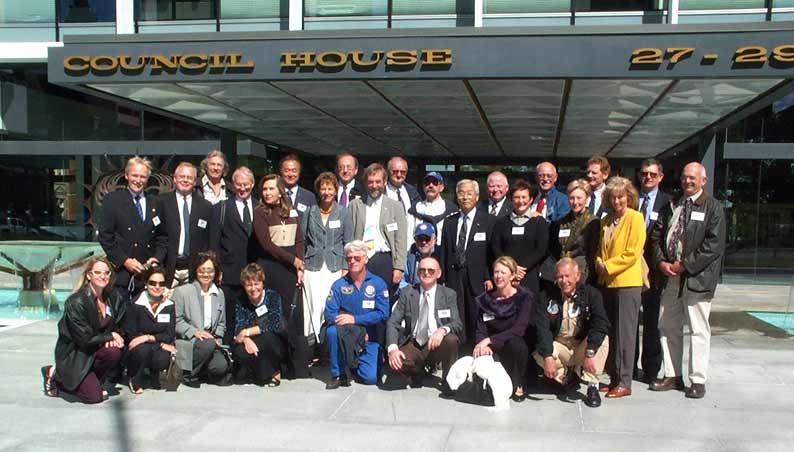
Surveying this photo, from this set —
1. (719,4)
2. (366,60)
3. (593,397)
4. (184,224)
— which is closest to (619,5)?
(719,4)

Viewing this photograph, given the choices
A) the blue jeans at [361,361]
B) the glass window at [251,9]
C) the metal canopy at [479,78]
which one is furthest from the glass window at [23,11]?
the blue jeans at [361,361]

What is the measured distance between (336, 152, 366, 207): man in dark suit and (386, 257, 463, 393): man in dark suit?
1.27 metres

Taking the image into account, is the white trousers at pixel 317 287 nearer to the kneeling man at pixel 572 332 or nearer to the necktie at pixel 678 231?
the kneeling man at pixel 572 332

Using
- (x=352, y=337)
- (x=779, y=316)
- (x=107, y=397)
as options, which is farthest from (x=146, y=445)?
(x=779, y=316)

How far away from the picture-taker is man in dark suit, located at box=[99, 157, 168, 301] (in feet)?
19.0

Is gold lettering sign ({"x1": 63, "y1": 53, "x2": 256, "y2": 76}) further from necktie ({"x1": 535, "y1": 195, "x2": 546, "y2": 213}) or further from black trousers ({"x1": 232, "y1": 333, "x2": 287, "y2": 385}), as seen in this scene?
necktie ({"x1": 535, "y1": 195, "x2": 546, "y2": 213})

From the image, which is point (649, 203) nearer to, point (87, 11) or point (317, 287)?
Answer: point (317, 287)

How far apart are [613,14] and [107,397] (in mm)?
10907

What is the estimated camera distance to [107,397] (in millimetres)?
5246

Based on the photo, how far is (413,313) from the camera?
18.1 feet

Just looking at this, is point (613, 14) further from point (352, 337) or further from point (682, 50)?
point (352, 337)

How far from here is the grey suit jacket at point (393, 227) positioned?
6039 millimetres

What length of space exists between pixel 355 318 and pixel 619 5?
9.49 meters

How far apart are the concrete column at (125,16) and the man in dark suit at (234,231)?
31.1ft
